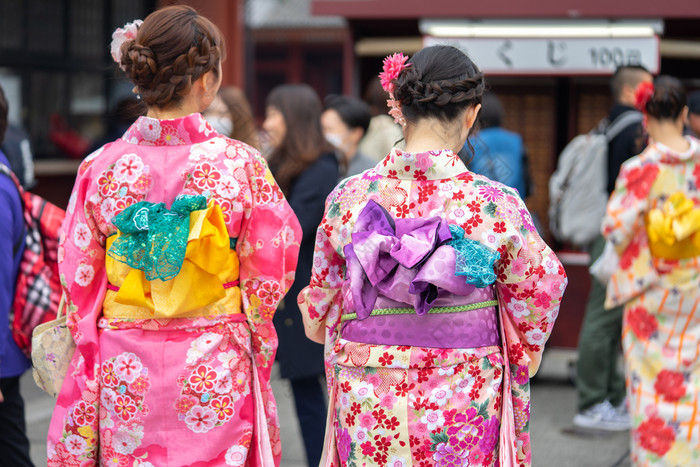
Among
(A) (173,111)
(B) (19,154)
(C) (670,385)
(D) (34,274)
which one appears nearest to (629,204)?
(C) (670,385)

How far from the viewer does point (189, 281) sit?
99.9 inches

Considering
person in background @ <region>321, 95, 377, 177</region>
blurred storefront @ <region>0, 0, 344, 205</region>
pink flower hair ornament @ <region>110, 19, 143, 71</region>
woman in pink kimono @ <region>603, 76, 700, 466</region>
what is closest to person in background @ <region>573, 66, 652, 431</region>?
woman in pink kimono @ <region>603, 76, 700, 466</region>

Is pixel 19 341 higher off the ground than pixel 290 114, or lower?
lower

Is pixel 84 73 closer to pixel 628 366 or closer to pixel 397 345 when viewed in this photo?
pixel 628 366

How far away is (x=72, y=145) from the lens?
26.0ft

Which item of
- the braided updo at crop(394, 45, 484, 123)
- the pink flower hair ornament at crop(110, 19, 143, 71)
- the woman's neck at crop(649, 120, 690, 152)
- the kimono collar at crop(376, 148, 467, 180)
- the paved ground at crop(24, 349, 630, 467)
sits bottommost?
the paved ground at crop(24, 349, 630, 467)

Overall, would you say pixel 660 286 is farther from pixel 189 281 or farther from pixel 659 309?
pixel 189 281

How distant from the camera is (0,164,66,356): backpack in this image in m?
3.22

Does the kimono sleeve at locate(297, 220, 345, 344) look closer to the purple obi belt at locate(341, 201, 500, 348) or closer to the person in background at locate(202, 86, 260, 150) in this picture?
the purple obi belt at locate(341, 201, 500, 348)

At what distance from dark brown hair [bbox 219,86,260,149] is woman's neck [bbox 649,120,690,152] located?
186 centimetres

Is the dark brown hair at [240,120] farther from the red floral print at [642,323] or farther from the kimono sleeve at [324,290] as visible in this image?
the red floral print at [642,323]

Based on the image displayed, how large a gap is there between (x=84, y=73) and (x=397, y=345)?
255 inches

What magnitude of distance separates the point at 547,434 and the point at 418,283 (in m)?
3.13

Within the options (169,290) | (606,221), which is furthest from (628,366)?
(169,290)
